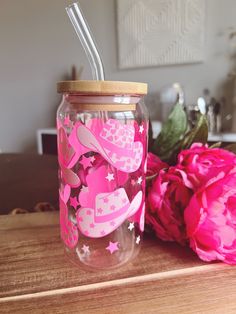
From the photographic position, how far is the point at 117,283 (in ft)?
1.23

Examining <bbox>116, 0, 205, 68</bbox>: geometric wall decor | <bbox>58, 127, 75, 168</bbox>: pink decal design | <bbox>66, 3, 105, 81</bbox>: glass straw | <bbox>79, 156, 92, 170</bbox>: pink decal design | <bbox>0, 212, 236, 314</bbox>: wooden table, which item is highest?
<bbox>116, 0, 205, 68</bbox>: geometric wall decor

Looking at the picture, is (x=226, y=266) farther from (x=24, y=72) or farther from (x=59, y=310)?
(x=24, y=72)

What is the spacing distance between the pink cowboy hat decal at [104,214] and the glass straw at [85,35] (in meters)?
0.17

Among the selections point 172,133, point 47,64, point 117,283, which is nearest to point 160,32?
point 47,64

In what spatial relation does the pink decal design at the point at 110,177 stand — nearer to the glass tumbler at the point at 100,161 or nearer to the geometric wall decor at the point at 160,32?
the glass tumbler at the point at 100,161

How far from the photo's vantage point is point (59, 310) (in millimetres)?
330

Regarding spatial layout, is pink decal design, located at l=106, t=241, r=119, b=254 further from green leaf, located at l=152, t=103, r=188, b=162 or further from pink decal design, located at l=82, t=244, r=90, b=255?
green leaf, located at l=152, t=103, r=188, b=162

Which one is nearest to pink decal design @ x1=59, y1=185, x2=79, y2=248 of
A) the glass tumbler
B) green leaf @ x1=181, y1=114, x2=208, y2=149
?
the glass tumbler

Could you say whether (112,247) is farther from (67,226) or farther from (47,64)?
(47,64)

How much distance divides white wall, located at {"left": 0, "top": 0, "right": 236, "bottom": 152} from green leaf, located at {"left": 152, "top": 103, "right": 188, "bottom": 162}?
187 centimetres

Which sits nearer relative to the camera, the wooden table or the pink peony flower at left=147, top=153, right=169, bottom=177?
the wooden table

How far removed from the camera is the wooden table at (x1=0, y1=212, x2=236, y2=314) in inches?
13.2

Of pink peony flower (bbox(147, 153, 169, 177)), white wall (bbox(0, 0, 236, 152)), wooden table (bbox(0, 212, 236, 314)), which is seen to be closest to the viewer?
wooden table (bbox(0, 212, 236, 314))

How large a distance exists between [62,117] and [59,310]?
0.23m
